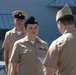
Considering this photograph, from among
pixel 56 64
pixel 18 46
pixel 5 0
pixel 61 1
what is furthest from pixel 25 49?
pixel 5 0

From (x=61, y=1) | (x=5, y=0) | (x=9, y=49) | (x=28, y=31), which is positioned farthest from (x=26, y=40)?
(x=5, y=0)

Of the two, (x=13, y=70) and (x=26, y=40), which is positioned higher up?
(x=26, y=40)

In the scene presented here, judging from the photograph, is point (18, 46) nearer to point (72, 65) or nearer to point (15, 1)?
point (72, 65)

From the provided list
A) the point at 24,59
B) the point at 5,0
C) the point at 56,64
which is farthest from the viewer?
the point at 5,0

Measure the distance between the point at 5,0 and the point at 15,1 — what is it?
0.57 m

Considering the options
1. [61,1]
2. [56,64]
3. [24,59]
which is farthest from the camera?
[61,1]

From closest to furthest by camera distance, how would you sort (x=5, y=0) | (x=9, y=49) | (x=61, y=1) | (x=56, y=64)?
(x=56, y=64) < (x=9, y=49) < (x=61, y=1) < (x=5, y=0)

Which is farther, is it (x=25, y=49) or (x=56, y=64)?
(x=25, y=49)

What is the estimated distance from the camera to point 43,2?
21547 millimetres

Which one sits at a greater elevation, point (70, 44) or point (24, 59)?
point (70, 44)

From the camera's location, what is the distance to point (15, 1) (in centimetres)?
2194

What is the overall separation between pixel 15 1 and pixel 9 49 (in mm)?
15307

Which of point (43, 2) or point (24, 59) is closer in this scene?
point (24, 59)

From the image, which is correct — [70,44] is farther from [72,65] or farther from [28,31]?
[28,31]
